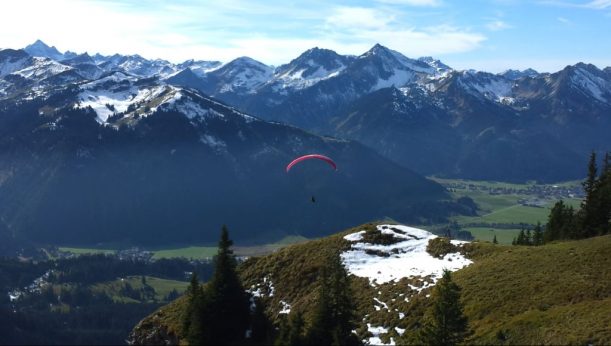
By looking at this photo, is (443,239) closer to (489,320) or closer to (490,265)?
(490,265)

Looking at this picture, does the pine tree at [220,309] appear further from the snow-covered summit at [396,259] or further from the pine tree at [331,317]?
the snow-covered summit at [396,259]

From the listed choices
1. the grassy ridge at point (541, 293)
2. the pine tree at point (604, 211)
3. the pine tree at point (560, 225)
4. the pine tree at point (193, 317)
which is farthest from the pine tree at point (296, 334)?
the pine tree at point (560, 225)

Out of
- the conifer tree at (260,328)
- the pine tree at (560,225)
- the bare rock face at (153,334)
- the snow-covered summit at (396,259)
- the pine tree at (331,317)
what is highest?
the pine tree at (560,225)

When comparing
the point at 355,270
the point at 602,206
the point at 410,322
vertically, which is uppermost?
the point at 602,206

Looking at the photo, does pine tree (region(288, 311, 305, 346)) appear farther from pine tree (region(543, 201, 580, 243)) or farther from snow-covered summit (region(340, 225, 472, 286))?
pine tree (region(543, 201, 580, 243))

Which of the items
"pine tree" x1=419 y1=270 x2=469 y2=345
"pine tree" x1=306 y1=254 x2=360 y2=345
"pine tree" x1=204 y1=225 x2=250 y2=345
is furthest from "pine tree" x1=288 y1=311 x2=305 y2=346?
"pine tree" x1=204 y1=225 x2=250 y2=345

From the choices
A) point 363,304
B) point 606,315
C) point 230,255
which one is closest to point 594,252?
point 606,315

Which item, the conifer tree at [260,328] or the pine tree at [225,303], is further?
the conifer tree at [260,328]
